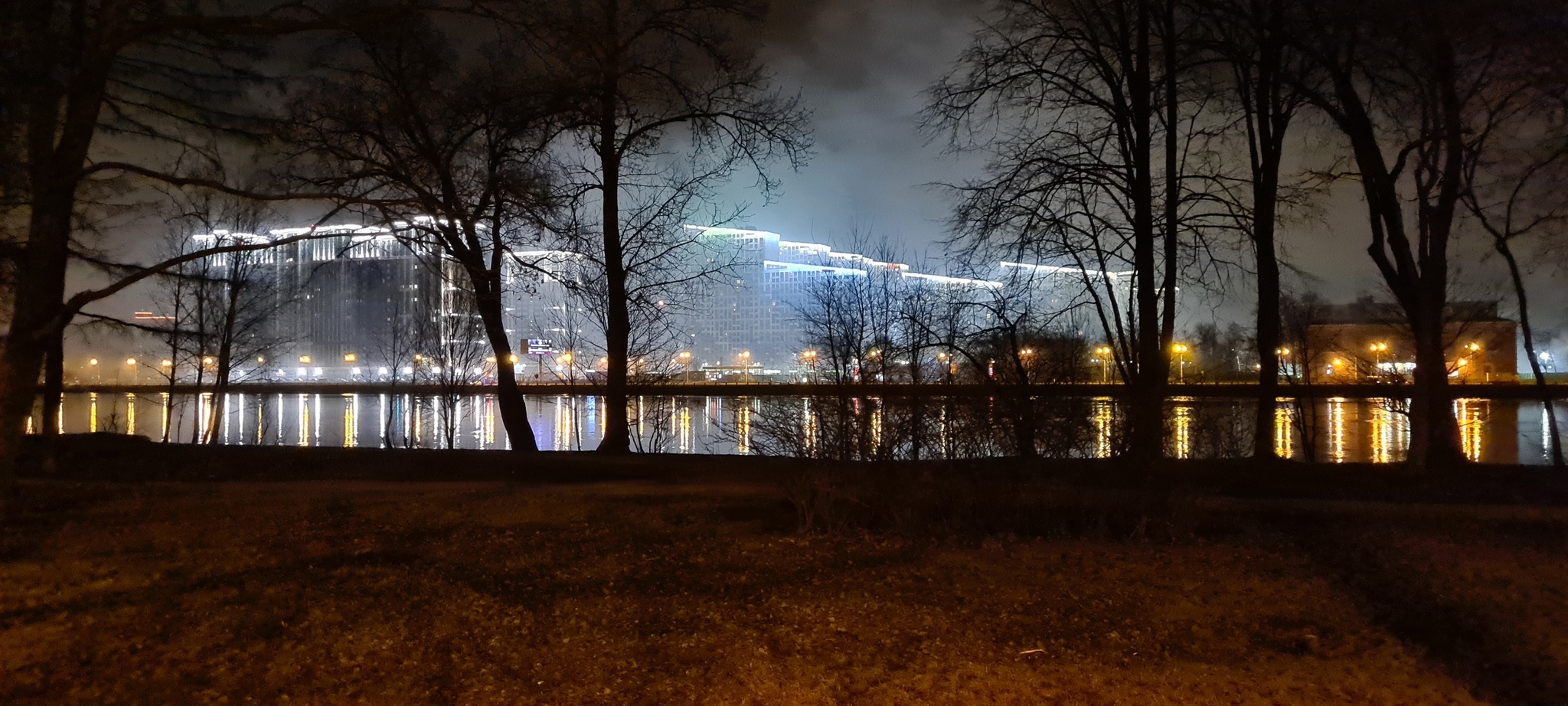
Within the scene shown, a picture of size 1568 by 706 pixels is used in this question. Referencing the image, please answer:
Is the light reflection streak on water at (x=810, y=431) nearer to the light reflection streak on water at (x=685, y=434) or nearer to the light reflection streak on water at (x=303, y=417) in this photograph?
the light reflection streak on water at (x=685, y=434)

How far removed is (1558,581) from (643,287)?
14.2m

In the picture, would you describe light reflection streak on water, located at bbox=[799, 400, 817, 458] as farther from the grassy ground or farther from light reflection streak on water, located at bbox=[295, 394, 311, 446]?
light reflection streak on water, located at bbox=[295, 394, 311, 446]

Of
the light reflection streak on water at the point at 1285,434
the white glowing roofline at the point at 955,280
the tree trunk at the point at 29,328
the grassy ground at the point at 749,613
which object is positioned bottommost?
the grassy ground at the point at 749,613

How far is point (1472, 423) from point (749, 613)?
36.5 meters

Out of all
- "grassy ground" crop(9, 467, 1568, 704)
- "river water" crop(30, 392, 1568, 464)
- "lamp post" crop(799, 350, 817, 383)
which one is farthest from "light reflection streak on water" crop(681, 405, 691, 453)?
"grassy ground" crop(9, 467, 1568, 704)

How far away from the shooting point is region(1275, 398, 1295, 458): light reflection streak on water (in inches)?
899

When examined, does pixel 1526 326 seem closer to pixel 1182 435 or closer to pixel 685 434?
pixel 1182 435

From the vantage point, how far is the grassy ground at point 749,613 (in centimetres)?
511

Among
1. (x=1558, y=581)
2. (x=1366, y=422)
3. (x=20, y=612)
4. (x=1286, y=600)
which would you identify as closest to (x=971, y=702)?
(x=1286, y=600)

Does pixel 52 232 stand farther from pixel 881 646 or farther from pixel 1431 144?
pixel 1431 144

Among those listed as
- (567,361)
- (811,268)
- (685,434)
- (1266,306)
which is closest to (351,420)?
(685,434)

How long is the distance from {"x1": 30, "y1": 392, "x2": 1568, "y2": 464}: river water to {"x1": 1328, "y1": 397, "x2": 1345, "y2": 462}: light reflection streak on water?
8 centimetres

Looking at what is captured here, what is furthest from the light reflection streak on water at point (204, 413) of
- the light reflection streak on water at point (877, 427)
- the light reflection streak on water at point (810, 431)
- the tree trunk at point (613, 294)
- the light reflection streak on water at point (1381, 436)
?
the light reflection streak on water at point (1381, 436)

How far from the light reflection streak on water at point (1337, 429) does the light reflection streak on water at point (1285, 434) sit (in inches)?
35.2
